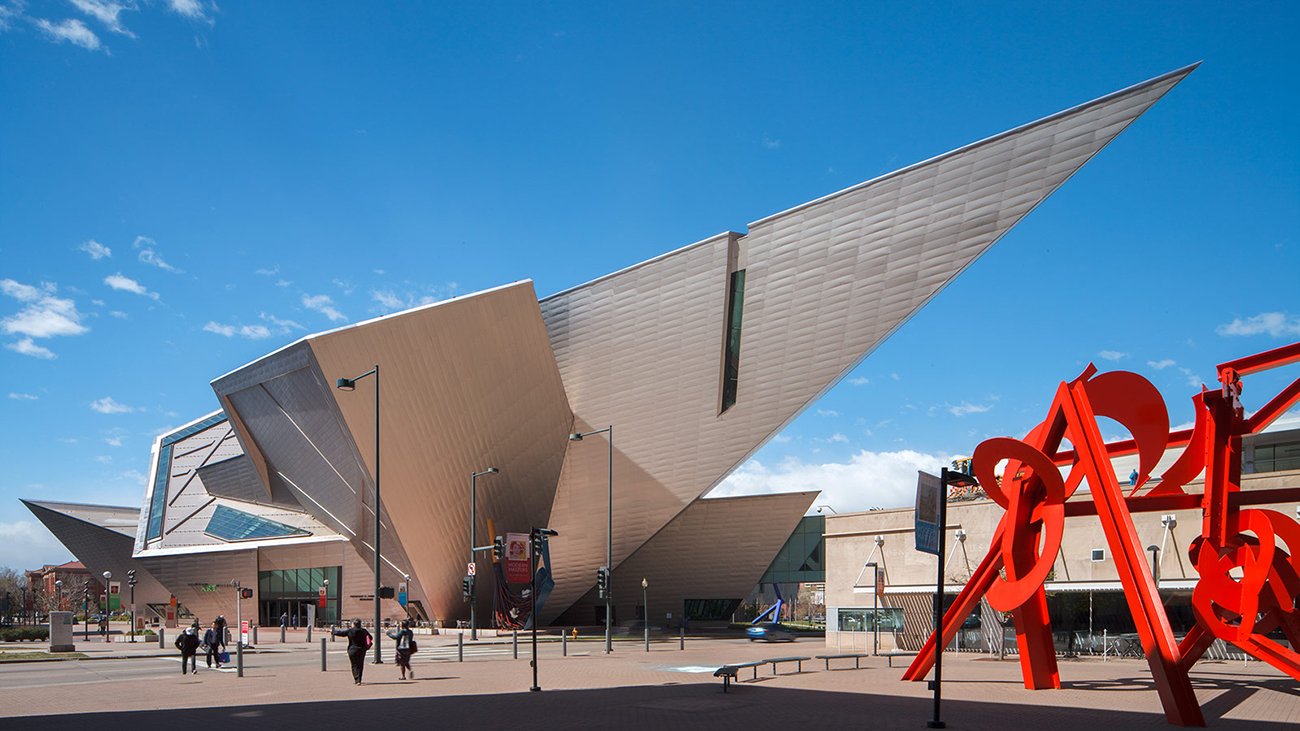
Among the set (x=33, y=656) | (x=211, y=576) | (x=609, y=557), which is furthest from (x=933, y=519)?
(x=211, y=576)

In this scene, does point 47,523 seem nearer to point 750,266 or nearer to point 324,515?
point 324,515

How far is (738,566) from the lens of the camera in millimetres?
53281

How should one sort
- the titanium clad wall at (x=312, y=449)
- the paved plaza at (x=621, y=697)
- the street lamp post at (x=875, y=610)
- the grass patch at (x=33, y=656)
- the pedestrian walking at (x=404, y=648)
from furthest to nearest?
the titanium clad wall at (x=312, y=449), the grass patch at (x=33, y=656), the street lamp post at (x=875, y=610), the pedestrian walking at (x=404, y=648), the paved plaza at (x=621, y=697)

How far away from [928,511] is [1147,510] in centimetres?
580

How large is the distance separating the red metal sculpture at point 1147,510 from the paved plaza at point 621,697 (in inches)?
54.0

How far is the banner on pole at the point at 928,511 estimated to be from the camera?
Result: 540 inches

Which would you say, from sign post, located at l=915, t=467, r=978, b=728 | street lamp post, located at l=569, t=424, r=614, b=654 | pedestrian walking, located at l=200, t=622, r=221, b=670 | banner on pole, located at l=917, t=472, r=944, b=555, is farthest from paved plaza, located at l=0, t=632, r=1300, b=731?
street lamp post, located at l=569, t=424, r=614, b=654

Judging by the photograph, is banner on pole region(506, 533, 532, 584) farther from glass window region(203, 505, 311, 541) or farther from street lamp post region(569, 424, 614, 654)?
glass window region(203, 505, 311, 541)

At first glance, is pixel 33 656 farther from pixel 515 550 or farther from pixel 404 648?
pixel 404 648

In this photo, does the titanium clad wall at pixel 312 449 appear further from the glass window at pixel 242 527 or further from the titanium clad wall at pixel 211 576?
the titanium clad wall at pixel 211 576

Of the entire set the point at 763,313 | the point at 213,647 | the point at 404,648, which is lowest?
the point at 213,647

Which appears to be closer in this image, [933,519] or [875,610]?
[933,519]

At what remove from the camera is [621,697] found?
1767cm

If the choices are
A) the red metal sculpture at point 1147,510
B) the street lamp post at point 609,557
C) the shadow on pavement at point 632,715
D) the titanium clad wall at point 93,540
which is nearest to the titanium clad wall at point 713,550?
the street lamp post at point 609,557
